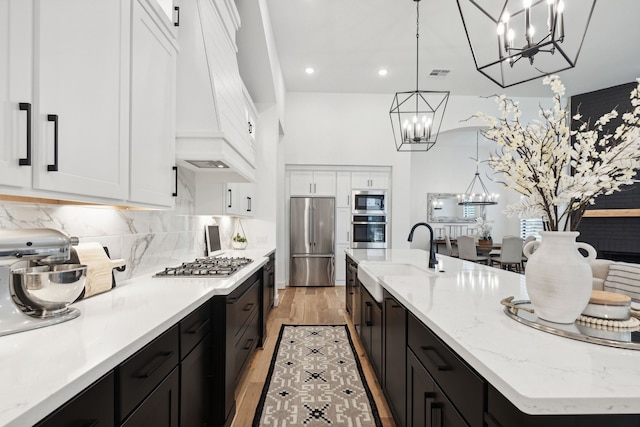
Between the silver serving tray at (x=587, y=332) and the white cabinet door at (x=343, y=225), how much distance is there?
16.8ft

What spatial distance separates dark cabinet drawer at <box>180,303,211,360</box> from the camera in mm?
1381

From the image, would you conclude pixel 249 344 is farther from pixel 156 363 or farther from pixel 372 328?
pixel 156 363

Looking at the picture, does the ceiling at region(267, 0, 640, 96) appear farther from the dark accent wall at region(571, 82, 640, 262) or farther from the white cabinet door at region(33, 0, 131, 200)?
the white cabinet door at region(33, 0, 131, 200)

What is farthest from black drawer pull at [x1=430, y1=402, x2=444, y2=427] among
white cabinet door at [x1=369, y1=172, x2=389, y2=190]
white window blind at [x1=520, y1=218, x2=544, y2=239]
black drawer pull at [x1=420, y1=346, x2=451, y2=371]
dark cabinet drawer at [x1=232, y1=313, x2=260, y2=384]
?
white window blind at [x1=520, y1=218, x2=544, y2=239]

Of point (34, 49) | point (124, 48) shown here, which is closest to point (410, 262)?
point (124, 48)

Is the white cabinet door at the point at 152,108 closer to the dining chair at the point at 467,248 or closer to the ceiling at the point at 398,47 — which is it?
the ceiling at the point at 398,47

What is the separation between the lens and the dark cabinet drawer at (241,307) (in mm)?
1902

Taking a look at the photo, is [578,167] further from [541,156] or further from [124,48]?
[124,48]

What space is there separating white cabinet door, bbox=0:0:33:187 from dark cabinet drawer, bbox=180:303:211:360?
0.79 meters

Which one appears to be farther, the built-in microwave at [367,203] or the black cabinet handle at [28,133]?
the built-in microwave at [367,203]

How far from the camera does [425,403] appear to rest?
1.33 metres

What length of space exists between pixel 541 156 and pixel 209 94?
1761 mm

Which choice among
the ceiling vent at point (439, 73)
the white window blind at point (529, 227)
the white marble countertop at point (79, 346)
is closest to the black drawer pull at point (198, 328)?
the white marble countertop at point (79, 346)

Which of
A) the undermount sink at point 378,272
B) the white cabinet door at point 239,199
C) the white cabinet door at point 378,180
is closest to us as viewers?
the undermount sink at point 378,272
